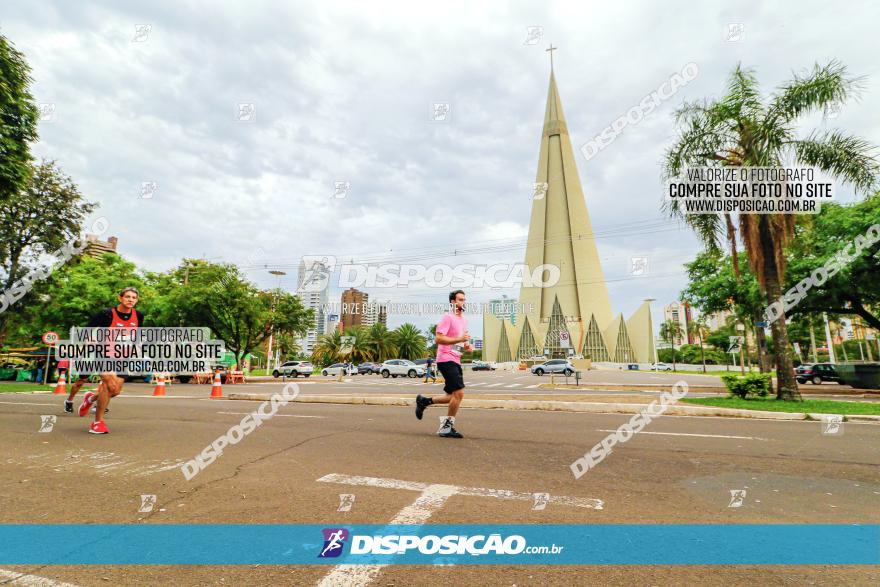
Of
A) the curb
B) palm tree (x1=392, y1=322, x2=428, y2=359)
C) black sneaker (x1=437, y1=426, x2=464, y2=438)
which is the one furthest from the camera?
palm tree (x1=392, y1=322, x2=428, y2=359)

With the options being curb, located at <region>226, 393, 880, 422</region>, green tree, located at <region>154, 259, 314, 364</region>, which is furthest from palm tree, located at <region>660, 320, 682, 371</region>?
curb, located at <region>226, 393, 880, 422</region>

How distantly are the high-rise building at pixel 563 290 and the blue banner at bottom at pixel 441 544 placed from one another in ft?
265

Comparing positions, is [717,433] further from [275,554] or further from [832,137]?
[832,137]

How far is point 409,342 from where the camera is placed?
69562 millimetres

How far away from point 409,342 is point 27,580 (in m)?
67.8

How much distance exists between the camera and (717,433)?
6824mm

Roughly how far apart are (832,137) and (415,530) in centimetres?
1560

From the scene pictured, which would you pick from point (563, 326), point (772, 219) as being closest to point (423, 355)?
point (563, 326)

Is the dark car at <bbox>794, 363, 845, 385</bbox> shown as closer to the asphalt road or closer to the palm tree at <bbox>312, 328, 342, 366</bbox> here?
the asphalt road

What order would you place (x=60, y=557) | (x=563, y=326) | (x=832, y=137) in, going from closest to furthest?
1. (x=60, y=557)
2. (x=832, y=137)
3. (x=563, y=326)

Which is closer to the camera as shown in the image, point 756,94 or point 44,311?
point 756,94

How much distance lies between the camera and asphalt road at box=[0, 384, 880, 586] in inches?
88.0

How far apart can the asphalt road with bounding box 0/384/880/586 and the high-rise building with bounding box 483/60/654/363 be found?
77964mm

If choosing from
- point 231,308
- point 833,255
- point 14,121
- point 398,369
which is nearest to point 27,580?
point 14,121
